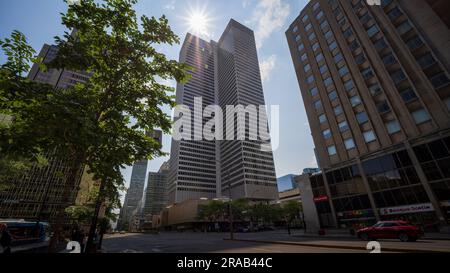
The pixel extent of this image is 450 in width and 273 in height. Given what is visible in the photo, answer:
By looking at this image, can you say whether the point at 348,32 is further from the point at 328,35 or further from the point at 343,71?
the point at 343,71

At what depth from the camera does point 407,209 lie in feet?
77.3

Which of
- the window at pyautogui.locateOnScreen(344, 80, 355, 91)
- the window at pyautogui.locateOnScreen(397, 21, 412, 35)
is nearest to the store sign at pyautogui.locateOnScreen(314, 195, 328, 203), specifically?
the window at pyautogui.locateOnScreen(344, 80, 355, 91)

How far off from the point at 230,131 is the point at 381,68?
107m

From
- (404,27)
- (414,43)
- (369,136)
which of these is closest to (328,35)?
(404,27)

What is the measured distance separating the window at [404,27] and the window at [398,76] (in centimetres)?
606

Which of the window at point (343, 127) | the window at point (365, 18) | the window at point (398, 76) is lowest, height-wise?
the window at point (343, 127)

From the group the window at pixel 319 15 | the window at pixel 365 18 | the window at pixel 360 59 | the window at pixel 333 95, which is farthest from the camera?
the window at pixel 319 15

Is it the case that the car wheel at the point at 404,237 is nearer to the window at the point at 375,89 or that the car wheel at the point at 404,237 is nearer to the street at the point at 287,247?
the street at the point at 287,247

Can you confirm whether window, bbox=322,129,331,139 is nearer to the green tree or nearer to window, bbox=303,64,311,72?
window, bbox=303,64,311,72

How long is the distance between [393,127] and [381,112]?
2713mm

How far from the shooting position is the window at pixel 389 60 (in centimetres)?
2852

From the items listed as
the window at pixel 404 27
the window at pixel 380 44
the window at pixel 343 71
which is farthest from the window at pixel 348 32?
the window at pixel 404 27

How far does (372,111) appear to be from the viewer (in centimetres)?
2898
